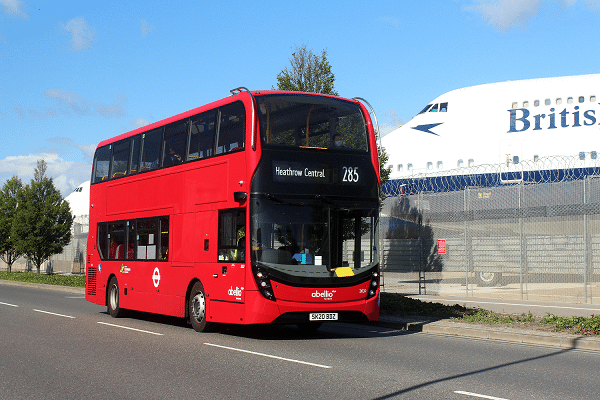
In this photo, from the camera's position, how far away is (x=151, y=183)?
16453mm

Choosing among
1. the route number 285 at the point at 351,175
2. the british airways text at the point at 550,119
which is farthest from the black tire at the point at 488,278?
the british airways text at the point at 550,119

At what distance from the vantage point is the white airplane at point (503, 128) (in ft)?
155

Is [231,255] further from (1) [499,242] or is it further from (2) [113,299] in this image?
(1) [499,242]

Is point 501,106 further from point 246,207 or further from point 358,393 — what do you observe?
point 358,393

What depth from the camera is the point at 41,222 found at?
44.4 metres

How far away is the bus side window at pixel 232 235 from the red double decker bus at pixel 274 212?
0.02 meters

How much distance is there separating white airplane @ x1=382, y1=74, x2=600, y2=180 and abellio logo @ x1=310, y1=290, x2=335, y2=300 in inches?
1307

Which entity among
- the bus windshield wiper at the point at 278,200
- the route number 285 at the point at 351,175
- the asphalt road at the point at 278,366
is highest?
the route number 285 at the point at 351,175

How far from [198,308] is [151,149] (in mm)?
4232

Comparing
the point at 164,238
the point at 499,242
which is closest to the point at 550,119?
the point at 499,242

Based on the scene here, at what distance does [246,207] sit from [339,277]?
6.73 feet

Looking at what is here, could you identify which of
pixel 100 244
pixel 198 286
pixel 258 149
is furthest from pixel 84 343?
pixel 100 244

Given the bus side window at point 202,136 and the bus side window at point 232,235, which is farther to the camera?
the bus side window at point 202,136

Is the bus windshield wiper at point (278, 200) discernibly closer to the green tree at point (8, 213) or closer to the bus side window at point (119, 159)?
the bus side window at point (119, 159)
